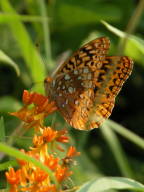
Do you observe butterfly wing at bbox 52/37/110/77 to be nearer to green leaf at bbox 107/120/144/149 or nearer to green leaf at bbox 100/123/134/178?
green leaf at bbox 107/120/144/149

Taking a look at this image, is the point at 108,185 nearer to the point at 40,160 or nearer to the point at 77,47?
the point at 40,160

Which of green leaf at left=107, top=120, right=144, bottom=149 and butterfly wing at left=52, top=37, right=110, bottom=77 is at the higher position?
butterfly wing at left=52, top=37, right=110, bottom=77

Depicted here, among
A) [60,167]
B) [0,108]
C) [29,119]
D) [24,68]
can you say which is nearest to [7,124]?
[0,108]

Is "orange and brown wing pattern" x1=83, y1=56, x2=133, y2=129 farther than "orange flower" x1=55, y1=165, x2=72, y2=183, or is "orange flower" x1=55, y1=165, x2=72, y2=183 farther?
"orange and brown wing pattern" x1=83, y1=56, x2=133, y2=129

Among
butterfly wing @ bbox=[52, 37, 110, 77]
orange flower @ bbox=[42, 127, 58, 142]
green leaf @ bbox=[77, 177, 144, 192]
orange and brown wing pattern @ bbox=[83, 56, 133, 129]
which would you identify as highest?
butterfly wing @ bbox=[52, 37, 110, 77]

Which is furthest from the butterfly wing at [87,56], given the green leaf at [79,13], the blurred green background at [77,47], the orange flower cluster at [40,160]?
the green leaf at [79,13]

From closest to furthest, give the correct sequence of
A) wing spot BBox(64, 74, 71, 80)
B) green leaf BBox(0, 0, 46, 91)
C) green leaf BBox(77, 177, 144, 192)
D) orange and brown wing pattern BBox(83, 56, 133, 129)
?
green leaf BBox(77, 177, 144, 192) < orange and brown wing pattern BBox(83, 56, 133, 129) < wing spot BBox(64, 74, 71, 80) < green leaf BBox(0, 0, 46, 91)

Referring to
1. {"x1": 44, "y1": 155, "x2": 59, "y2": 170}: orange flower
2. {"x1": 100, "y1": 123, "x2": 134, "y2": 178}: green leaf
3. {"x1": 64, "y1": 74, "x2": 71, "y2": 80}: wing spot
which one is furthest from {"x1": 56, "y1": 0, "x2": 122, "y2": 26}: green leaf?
{"x1": 44, "y1": 155, "x2": 59, "y2": 170}: orange flower

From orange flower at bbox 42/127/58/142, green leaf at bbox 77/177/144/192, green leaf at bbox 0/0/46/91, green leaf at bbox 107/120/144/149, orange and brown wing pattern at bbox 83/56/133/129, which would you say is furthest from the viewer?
green leaf at bbox 107/120/144/149
